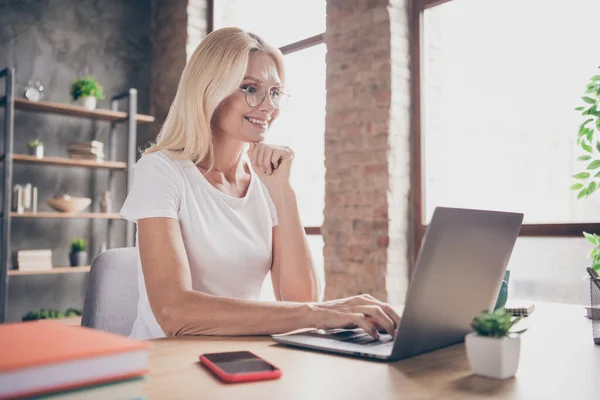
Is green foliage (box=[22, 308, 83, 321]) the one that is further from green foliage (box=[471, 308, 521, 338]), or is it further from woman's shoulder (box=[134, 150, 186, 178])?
green foliage (box=[471, 308, 521, 338])

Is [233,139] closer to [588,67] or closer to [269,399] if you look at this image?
[269,399]

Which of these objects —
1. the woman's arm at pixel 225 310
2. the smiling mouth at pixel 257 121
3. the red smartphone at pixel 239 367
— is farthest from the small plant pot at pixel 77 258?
the red smartphone at pixel 239 367

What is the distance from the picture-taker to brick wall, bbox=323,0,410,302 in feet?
10.6

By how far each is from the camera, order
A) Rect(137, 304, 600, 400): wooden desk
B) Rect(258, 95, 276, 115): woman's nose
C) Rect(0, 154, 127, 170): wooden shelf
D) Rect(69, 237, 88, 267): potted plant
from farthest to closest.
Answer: Rect(69, 237, 88, 267): potted plant
Rect(0, 154, 127, 170): wooden shelf
Rect(258, 95, 276, 115): woman's nose
Rect(137, 304, 600, 400): wooden desk

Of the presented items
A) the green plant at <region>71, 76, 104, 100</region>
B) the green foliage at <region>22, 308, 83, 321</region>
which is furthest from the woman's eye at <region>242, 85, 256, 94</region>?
the green foliage at <region>22, 308, 83, 321</region>

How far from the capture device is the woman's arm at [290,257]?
68.0 inches

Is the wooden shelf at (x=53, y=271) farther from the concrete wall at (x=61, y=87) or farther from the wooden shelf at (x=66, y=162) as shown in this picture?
the wooden shelf at (x=66, y=162)

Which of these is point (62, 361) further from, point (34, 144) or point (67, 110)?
point (67, 110)

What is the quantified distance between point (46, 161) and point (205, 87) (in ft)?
9.53

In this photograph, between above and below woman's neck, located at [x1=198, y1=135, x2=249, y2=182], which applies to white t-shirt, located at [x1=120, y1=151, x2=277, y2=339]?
below

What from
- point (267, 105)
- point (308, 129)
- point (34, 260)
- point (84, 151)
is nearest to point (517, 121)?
point (308, 129)

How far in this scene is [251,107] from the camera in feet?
5.62

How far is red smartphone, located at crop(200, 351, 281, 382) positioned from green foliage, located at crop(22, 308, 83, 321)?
3.68 metres

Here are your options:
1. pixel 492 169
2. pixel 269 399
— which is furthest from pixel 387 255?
pixel 269 399
